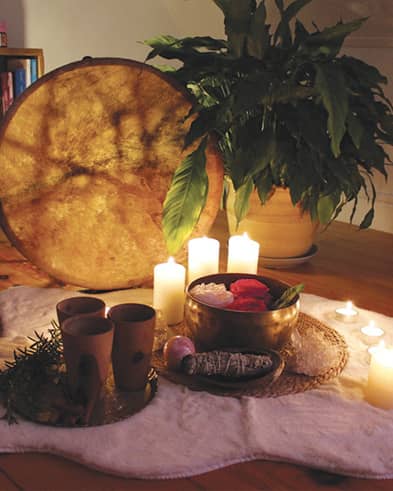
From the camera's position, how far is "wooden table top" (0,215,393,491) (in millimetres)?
890

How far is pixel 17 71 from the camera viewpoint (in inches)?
116

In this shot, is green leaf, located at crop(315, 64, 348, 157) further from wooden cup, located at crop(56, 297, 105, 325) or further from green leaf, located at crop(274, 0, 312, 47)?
wooden cup, located at crop(56, 297, 105, 325)

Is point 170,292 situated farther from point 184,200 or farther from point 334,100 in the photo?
point 334,100

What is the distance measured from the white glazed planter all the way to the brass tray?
89 cm

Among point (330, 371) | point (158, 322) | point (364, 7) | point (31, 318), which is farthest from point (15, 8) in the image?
point (330, 371)

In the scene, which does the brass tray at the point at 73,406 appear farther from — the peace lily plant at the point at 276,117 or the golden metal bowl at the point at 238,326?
the peace lily plant at the point at 276,117

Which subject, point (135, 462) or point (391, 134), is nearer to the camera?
point (135, 462)

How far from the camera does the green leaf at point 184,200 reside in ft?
5.16

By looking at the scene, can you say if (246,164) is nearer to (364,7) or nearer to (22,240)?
(22,240)

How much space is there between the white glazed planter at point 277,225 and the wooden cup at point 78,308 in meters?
0.88

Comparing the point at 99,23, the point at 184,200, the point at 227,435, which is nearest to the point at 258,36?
the point at 184,200

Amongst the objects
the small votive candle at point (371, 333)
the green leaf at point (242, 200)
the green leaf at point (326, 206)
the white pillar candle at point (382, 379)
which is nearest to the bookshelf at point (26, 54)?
the green leaf at point (242, 200)

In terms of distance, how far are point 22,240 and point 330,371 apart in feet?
2.78

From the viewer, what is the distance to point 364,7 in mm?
2295
